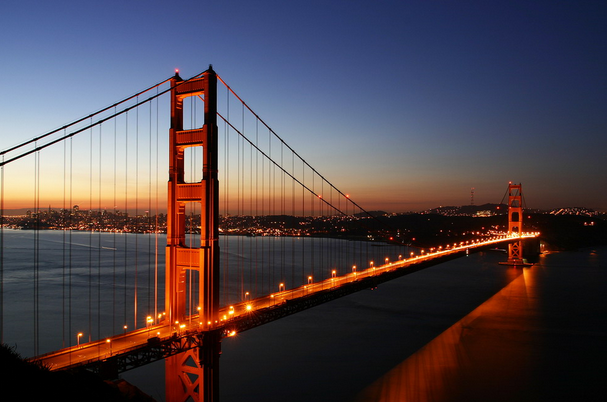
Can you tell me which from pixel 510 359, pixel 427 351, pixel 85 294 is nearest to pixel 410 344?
pixel 427 351

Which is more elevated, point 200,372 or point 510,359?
point 200,372

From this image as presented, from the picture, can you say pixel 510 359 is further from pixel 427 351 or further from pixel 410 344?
pixel 410 344

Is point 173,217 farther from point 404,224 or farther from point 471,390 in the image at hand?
point 404,224

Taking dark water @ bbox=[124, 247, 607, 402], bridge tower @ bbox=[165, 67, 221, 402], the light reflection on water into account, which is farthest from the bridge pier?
the light reflection on water

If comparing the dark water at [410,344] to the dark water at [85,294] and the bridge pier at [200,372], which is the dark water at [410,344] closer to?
the dark water at [85,294]

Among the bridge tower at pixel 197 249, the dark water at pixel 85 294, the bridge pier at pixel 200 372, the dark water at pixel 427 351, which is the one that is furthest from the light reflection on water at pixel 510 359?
the dark water at pixel 85 294
